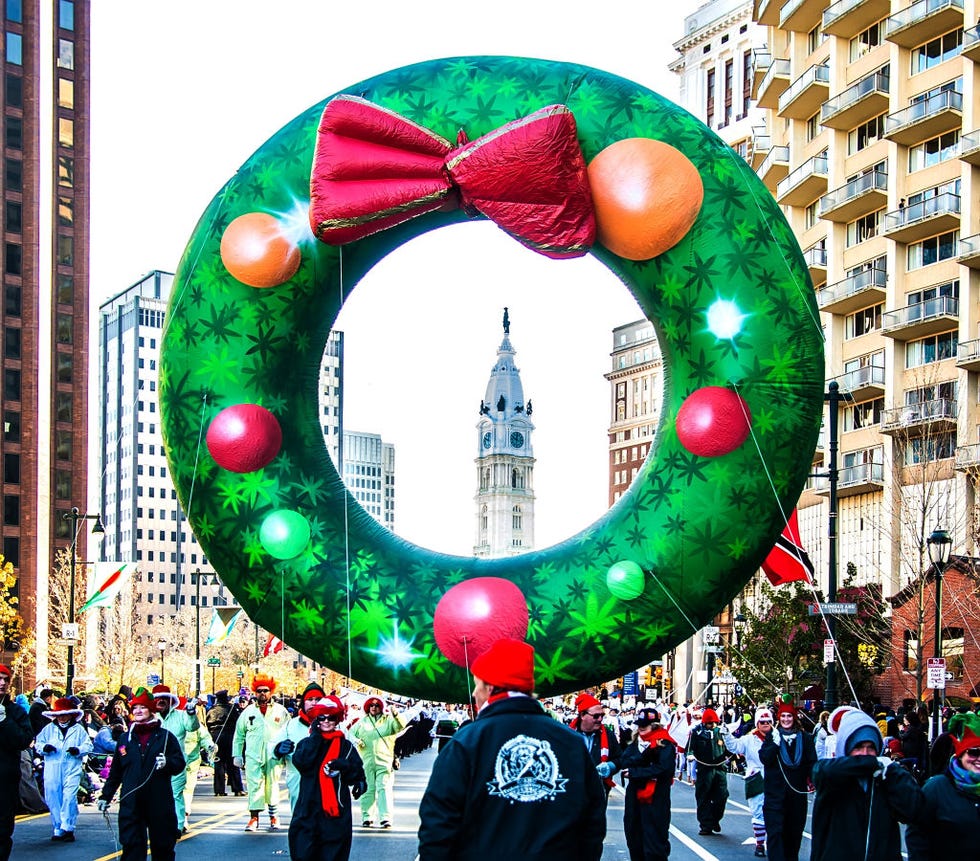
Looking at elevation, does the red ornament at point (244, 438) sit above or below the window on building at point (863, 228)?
below

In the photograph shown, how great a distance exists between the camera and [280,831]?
2039cm

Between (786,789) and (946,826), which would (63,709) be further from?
(946,826)

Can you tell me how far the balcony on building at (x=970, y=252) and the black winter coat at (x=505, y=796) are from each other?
43899 mm

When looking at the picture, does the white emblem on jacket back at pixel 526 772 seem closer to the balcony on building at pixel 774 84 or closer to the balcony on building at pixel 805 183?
the balcony on building at pixel 805 183

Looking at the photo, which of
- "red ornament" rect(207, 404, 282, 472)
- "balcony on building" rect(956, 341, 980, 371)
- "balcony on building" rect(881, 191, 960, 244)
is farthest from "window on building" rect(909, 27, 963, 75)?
"red ornament" rect(207, 404, 282, 472)

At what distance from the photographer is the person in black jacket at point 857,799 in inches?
355

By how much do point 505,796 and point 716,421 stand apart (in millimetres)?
5119

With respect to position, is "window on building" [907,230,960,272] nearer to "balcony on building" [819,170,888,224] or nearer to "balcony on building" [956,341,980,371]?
"balcony on building" [819,170,888,224]

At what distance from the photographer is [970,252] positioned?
4791cm

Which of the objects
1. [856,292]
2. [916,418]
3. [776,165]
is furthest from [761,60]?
[916,418]

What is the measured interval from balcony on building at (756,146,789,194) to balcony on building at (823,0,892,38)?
6972 millimetres

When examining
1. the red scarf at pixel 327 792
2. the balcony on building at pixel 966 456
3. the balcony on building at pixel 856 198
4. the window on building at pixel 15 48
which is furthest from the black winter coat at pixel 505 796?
the window on building at pixel 15 48

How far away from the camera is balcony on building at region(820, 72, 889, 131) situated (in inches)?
2142

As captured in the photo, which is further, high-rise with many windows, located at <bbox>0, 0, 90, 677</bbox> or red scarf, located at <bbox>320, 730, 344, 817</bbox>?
high-rise with many windows, located at <bbox>0, 0, 90, 677</bbox>
